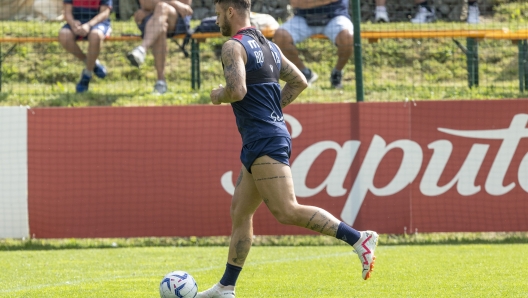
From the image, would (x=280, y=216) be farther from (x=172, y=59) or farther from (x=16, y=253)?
(x=172, y=59)

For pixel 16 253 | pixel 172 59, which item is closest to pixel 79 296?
pixel 16 253

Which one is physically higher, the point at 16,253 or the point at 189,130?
the point at 189,130

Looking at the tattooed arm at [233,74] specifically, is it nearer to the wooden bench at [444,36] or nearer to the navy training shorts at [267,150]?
the navy training shorts at [267,150]

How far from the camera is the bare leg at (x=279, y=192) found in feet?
20.7

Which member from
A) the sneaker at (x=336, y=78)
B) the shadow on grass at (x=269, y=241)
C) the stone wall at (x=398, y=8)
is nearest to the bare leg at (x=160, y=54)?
the stone wall at (x=398, y=8)

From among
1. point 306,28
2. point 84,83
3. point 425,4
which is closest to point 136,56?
point 84,83

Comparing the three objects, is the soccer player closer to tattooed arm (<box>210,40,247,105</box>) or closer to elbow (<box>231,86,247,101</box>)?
tattooed arm (<box>210,40,247,105</box>)

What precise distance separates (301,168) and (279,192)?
4556mm

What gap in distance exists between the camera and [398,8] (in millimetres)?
13219

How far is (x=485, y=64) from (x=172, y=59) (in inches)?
197

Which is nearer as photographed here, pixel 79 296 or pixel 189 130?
pixel 79 296

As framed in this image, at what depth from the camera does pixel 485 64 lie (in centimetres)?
1380

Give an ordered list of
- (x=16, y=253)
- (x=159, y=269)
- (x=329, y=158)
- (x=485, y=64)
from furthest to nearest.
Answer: (x=485, y=64) → (x=329, y=158) → (x=16, y=253) → (x=159, y=269)

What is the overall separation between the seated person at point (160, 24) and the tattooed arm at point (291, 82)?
5.59 metres
